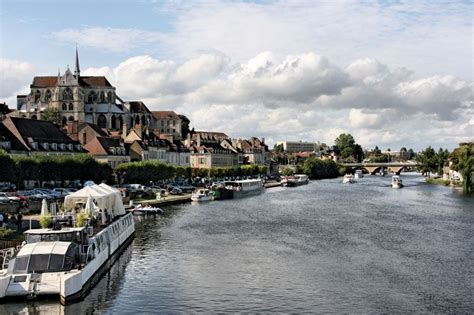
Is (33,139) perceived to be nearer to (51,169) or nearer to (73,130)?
(51,169)

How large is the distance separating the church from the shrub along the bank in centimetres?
8249

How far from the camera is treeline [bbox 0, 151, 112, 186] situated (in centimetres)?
7786

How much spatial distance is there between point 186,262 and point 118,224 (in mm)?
8959

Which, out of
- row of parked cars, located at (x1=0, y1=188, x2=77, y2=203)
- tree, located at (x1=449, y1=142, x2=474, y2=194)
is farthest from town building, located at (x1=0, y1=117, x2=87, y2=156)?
tree, located at (x1=449, y1=142, x2=474, y2=194)

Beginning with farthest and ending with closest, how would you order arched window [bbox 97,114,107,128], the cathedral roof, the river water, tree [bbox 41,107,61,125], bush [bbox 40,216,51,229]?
1. the cathedral roof
2. arched window [bbox 97,114,107,128]
3. tree [bbox 41,107,61,125]
4. bush [bbox 40,216,51,229]
5. the river water

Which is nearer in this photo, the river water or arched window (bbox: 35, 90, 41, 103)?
the river water

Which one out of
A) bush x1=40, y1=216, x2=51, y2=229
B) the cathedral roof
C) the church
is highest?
the cathedral roof

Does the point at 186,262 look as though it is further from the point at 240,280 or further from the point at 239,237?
the point at 239,237

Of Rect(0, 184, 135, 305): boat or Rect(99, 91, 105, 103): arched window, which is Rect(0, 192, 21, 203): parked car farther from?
Rect(99, 91, 105, 103): arched window

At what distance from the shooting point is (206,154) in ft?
587

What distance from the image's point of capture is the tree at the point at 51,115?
562ft

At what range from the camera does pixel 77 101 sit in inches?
7175

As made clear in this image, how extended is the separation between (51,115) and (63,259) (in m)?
144

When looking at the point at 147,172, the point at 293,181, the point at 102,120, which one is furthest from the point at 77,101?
the point at 147,172
